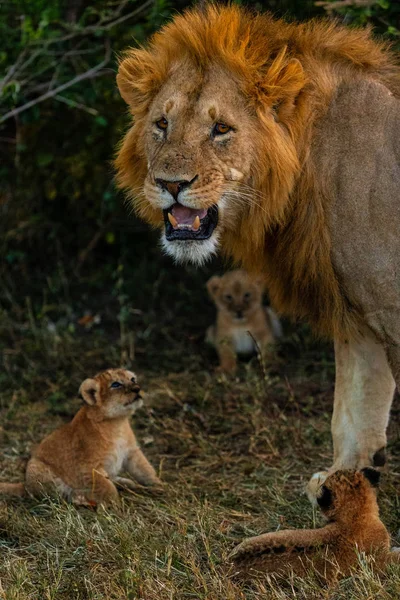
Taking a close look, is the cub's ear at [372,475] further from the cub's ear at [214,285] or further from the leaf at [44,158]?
the leaf at [44,158]

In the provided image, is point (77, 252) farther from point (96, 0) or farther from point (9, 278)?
point (96, 0)

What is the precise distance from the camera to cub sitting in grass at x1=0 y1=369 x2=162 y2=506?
4805 mm

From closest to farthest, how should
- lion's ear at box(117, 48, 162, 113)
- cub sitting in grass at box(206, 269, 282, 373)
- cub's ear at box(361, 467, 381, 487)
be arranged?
cub's ear at box(361, 467, 381, 487) → lion's ear at box(117, 48, 162, 113) → cub sitting in grass at box(206, 269, 282, 373)

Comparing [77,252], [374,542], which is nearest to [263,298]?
[77,252]

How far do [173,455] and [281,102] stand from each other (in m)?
2.11

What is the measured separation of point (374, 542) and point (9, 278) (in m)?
4.79

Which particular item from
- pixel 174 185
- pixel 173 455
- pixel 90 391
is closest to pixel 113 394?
pixel 90 391

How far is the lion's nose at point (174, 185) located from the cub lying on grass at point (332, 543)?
3.83 feet

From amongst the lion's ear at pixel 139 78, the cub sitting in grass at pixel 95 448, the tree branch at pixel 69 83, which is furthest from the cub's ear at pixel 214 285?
the lion's ear at pixel 139 78

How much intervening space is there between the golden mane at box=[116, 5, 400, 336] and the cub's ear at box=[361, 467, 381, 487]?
1.85 ft

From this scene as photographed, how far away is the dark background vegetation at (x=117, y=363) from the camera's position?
3.88 meters

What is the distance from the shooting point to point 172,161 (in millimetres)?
3875

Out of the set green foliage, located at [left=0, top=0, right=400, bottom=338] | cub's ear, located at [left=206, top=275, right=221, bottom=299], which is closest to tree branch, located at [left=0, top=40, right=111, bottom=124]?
green foliage, located at [left=0, top=0, right=400, bottom=338]

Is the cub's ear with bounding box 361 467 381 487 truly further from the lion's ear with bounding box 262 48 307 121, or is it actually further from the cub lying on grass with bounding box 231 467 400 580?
the lion's ear with bounding box 262 48 307 121
